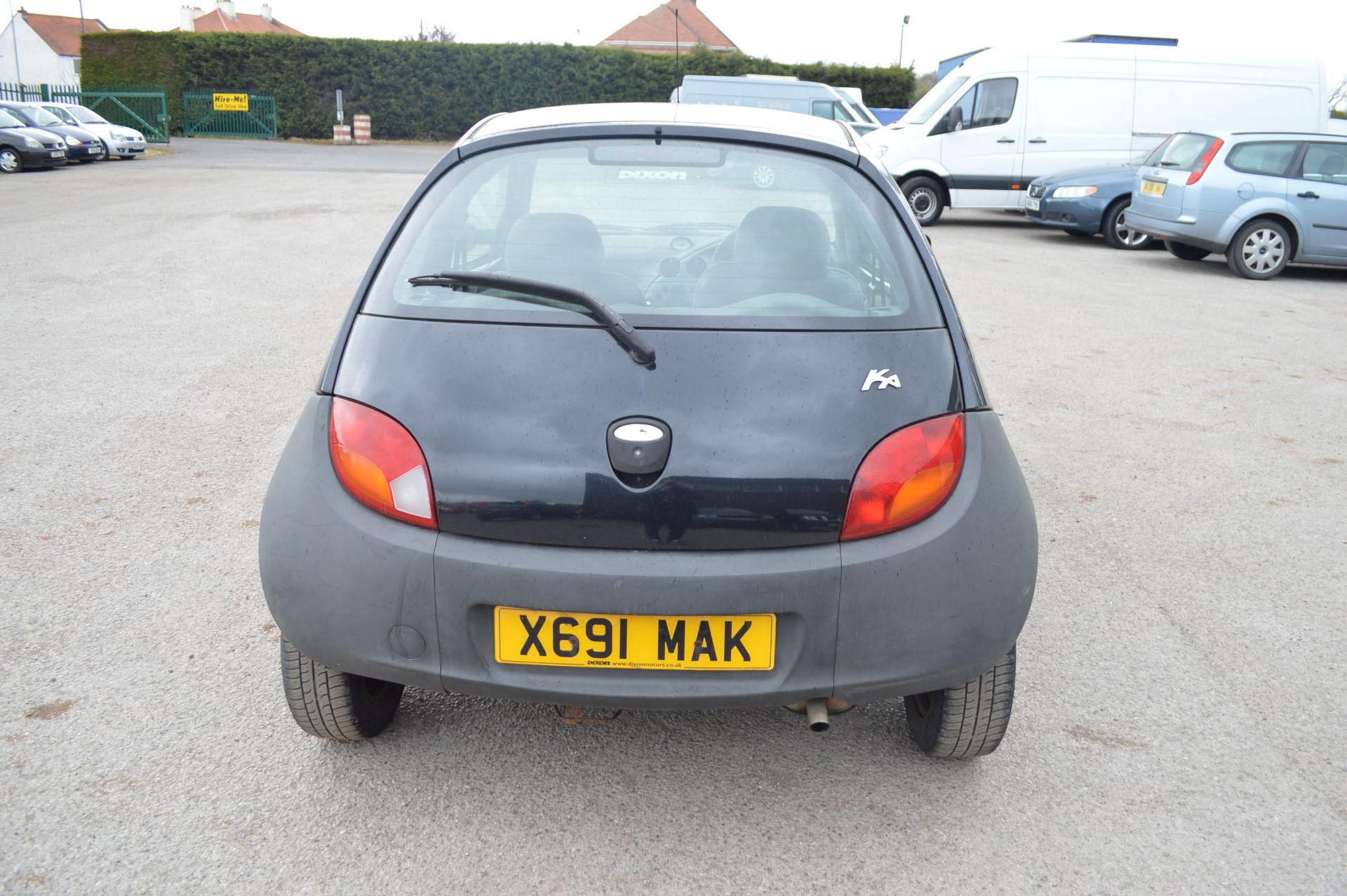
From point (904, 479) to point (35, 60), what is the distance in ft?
329

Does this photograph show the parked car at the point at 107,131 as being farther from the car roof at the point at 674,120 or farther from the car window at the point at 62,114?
the car roof at the point at 674,120

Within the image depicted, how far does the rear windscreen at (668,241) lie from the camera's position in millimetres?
2551

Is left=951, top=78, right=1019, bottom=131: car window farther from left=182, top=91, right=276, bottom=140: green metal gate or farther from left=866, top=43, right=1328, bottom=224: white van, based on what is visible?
left=182, top=91, right=276, bottom=140: green metal gate

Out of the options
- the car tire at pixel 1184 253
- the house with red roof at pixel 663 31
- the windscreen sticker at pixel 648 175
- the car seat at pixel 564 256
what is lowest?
the car tire at pixel 1184 253

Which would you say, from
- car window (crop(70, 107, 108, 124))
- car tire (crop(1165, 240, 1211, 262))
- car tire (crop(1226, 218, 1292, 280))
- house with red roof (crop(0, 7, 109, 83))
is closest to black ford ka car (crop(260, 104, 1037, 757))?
car tire (crop(1226, 218, 1292, 280))

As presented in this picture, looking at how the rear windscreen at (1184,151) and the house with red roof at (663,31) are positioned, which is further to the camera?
the house with red roof at (663,31)

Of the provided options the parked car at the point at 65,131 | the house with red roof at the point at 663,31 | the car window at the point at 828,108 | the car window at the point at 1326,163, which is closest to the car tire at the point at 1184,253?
the car window at the point at 1326,163

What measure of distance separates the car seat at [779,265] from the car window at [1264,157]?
37.0 feet

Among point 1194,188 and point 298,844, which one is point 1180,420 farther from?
point 1194,188

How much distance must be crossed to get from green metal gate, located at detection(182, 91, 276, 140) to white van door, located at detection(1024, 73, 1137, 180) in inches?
1195

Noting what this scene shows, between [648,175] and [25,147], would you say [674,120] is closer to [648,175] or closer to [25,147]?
[648,175]

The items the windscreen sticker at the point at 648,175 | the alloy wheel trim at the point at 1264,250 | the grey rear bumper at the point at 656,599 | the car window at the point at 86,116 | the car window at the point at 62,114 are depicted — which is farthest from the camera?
the car window at the point at 86,116

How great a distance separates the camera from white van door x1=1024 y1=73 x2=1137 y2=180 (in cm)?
1605

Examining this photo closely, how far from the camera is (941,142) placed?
16.1 metres
